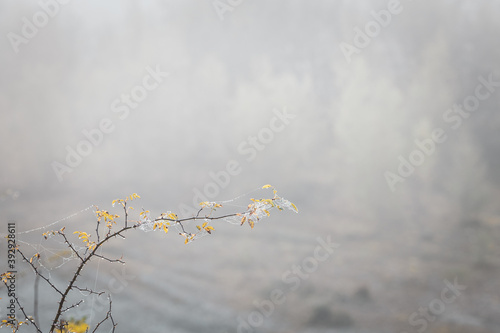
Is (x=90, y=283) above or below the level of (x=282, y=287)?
above

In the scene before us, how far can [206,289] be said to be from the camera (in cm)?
1923

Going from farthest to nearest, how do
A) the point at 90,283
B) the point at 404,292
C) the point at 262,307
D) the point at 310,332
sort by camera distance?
the point at 90,283 → the point at 404,292 → the point at 262,307 → the point at 310,332

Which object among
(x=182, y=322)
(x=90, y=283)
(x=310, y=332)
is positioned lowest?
(x=310, y=332)

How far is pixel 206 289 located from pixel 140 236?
917 centimetres

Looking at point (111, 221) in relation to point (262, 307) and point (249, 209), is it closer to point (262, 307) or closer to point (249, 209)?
point (249, 209)

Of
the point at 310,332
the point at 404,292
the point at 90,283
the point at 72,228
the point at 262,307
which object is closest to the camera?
the point at 310,332

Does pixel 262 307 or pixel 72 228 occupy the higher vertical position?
pixel 72 228

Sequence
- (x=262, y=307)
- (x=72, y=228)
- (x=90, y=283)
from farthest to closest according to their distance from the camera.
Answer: (x=72, y=228)
(x=90, y=283)
(x=262, y=307)

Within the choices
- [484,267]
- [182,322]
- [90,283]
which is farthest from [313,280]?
[90,283]

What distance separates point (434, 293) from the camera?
18.3 metres

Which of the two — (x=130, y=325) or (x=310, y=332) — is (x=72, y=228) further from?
(x=310, y=332)

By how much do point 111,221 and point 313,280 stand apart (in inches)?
711

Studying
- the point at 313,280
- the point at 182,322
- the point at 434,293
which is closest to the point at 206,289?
the point at 182,322

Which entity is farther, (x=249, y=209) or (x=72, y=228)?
(x=72, y=228)
